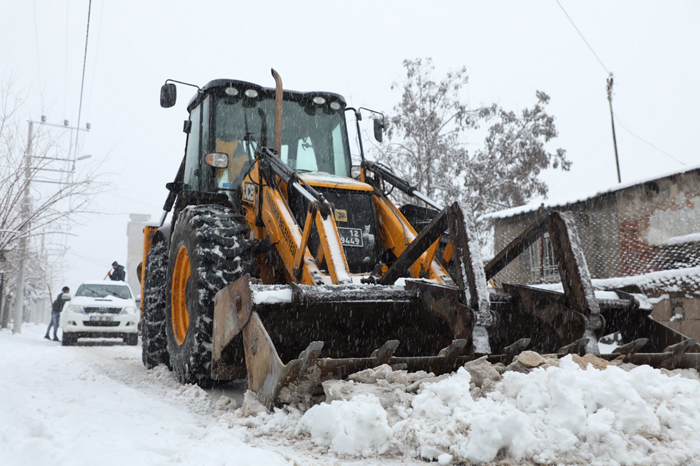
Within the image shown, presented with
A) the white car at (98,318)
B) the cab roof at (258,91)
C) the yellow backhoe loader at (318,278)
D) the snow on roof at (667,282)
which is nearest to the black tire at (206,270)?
the yellow backhoe loader at (318,278)

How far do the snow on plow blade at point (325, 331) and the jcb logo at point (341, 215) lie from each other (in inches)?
43.1

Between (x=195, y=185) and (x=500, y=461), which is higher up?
(x=195, y=185)

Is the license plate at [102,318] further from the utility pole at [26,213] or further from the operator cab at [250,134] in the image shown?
the operator cab at [250,134]

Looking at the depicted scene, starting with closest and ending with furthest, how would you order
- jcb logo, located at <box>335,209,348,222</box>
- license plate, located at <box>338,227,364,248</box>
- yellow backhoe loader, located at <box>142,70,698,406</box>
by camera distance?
yellow backhoe loader, located at <box>142,70,698,406</box>
license plate, located at <box>338,227,364,248</box>
jcb logo, located at <box>335,209,348,222</box>

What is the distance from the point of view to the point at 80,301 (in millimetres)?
13320

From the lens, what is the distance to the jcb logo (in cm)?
506

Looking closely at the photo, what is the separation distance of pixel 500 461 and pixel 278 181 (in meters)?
3.08

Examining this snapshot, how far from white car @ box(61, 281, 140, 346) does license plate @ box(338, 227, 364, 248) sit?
10179 millimetres

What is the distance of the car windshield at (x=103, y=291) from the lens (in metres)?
14.1

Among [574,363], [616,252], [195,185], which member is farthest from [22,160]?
[616,252]

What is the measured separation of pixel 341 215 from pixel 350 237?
0.76 feet

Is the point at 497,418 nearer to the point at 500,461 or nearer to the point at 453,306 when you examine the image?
the point at 500,461

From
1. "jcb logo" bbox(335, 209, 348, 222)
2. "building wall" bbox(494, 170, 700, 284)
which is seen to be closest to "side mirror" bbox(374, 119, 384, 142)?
"jcb logo" bbox(335, 209, 348, 222)

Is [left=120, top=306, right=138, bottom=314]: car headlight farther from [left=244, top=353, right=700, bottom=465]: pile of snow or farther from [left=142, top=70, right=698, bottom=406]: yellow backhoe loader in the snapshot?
[left=244, top=353, right=700, bottom=465]: pile of snow
